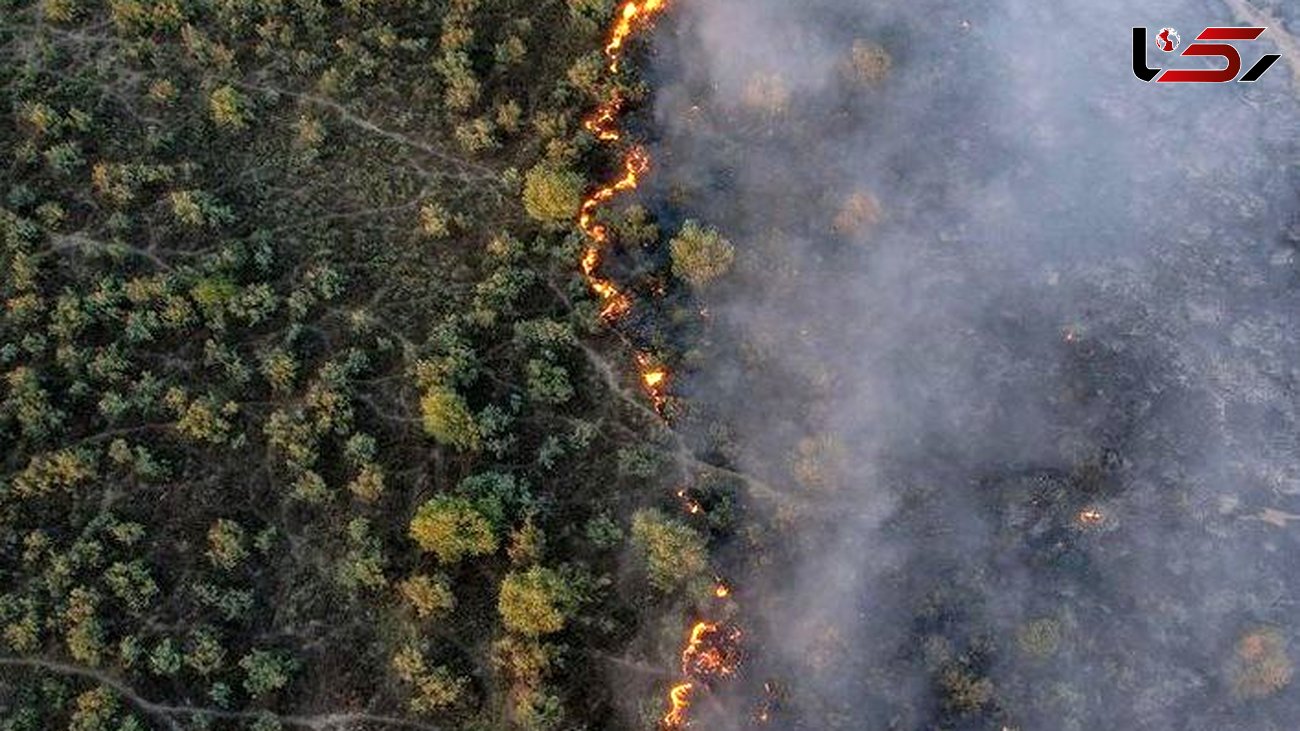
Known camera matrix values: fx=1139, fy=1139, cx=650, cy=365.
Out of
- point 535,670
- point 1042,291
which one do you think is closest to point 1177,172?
point 1042,291

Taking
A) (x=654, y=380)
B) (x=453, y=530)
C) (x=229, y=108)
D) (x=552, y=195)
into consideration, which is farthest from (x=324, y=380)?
(x=229, y=108)

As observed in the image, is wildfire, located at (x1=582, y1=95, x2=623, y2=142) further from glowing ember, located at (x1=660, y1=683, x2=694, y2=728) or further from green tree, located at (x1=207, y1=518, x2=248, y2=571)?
glowing ember, located at (x1=660, y1=683, x2=694, y2=728)

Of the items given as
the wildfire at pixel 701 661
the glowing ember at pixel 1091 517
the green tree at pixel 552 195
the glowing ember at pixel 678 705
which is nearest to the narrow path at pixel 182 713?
the glowing ember at pixel 678 705

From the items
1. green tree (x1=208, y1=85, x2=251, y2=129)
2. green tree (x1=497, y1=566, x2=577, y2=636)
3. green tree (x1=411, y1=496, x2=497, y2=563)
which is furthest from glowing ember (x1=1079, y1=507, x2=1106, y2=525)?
green tree (x1=208, y1=85, x2=251, y2=129)

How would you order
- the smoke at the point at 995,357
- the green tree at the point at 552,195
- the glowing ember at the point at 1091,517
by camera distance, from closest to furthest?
the smoke at the point at 995,357 < the glowing ember at the point at 1091,517 < the green tree at the point at 552,195

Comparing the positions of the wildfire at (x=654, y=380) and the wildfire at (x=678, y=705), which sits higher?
the wildfire at (x=654, y=380)

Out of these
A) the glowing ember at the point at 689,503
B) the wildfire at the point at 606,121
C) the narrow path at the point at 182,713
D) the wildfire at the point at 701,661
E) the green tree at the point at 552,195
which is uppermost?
the wildfire at the point at 606,121

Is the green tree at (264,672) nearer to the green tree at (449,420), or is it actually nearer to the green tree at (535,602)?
the green tree at (535,602)

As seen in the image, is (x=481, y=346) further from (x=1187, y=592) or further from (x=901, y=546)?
(x=1187, y=592)
